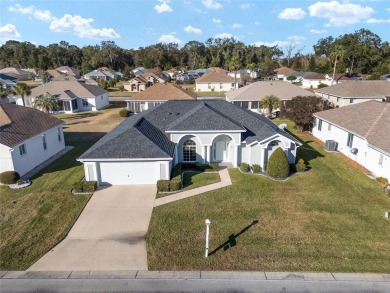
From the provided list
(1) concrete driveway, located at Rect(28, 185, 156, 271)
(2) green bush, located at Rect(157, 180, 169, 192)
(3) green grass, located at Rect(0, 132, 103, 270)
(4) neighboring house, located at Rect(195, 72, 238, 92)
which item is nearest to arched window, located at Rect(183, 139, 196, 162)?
(2) green bush, located at Rect(157, 180, 169, 192)

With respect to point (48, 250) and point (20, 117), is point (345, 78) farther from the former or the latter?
point (48, 250)

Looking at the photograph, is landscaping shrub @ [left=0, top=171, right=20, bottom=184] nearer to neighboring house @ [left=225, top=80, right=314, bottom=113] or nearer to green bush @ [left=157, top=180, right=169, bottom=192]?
green bush @ [left=157, top=180, right=169, bottom=192]

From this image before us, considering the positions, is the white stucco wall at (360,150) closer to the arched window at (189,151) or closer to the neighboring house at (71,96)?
the arched window at (189,151)

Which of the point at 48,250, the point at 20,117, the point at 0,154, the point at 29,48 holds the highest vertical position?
the point at 29,48

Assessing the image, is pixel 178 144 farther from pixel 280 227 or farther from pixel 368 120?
pixel 368 120

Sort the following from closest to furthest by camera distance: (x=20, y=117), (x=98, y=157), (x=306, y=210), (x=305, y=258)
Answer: (x=305, y=258)
(x=306, y=210)
(x=98, y=157)
(x=20, y=117)

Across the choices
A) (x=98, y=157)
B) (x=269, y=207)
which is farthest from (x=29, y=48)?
(x=269, y=207)

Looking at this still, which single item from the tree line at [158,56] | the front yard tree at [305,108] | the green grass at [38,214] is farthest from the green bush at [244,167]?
the tree line at [158,56]
